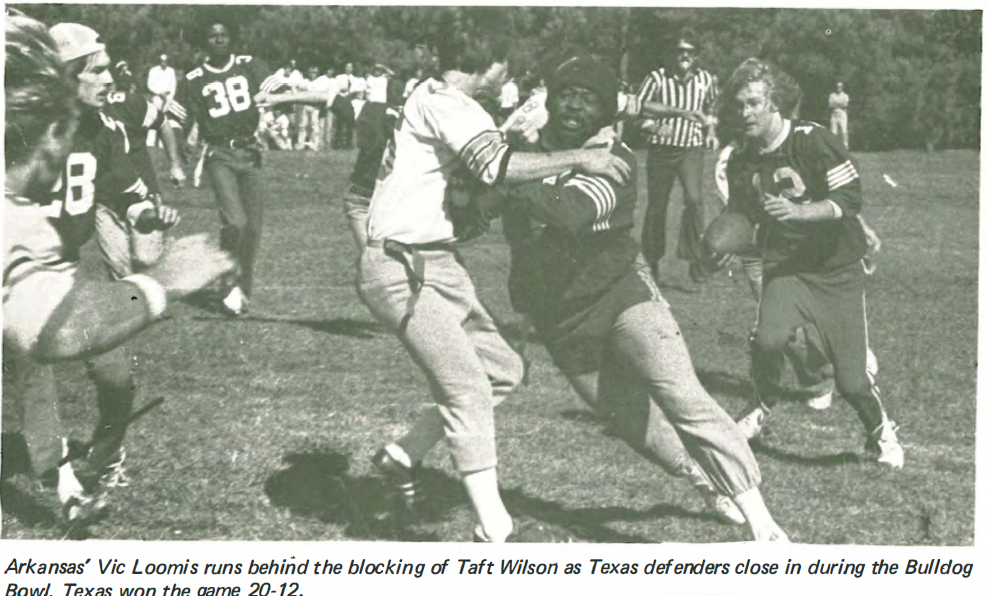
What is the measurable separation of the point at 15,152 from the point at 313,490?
124 centimetres

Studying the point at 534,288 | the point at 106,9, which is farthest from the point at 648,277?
the point at 106,9

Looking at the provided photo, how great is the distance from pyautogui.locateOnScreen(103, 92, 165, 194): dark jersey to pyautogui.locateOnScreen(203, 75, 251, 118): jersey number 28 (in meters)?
0.42

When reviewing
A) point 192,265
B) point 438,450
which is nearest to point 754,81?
point 438,450

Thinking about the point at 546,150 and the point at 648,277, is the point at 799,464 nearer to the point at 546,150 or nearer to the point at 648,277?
the point at 648,277

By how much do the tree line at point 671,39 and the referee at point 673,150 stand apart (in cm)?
16

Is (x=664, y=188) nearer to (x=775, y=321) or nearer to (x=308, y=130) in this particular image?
(x=775, y=321)

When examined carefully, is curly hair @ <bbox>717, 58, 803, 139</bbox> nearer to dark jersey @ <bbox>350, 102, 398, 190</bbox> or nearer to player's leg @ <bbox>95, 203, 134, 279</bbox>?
dark jersey @ <bbox>350, 102, 398, 190</bbox>

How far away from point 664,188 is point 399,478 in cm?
359

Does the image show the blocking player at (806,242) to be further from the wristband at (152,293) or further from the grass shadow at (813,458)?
the wristband at (152,293)

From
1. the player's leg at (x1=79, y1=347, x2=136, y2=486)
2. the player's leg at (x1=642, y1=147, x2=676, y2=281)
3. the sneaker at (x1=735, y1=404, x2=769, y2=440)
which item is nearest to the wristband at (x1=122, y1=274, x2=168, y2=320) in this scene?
the player's leg at (x1=79, y1=347, x2=136, y2=486)

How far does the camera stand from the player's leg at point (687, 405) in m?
3.29

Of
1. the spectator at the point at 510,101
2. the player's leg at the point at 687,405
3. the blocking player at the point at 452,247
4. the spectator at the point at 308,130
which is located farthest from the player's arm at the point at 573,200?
the spectator at the point at 308,130

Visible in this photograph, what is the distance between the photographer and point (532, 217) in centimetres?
351

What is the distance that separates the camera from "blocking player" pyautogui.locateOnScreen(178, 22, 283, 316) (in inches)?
225
